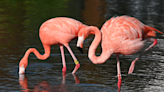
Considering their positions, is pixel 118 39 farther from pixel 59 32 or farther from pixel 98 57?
pixel 59 32

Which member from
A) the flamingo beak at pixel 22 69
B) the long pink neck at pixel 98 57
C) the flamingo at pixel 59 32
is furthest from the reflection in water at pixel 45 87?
the flamingo at pixel 59 32

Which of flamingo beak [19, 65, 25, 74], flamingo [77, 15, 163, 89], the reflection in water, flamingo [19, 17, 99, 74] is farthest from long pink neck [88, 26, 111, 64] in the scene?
flamingo beak [19, 65, 25, 74]

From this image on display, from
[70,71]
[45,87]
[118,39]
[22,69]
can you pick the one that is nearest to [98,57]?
[118,39]

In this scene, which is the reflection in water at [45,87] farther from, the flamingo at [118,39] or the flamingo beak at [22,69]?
the flamingo at [118,39]

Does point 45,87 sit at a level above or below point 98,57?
below

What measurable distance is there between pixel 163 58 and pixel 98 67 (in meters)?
2.08

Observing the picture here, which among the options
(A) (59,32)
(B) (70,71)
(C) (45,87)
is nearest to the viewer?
(C) (45,87)

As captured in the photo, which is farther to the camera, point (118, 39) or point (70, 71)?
point (70, 71)

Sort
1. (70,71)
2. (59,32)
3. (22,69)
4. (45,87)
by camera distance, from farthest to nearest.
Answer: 1. (70,71)
2. (59,32)
3. (22,69)
4. (45,87)

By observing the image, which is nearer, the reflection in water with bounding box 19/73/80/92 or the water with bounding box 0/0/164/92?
the reflection in water with bounding box 19/73/80/92

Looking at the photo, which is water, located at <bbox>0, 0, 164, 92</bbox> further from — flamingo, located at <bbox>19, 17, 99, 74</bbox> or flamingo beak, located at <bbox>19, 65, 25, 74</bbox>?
flamingo, located at <bbox>19, 17, 99, 74</bbox>

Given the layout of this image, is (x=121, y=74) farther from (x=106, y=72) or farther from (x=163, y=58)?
(x=163, y=58)

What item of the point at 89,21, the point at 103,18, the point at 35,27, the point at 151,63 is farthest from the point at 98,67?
the point at 103,18

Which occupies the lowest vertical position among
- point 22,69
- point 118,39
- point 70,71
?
point 70,71
